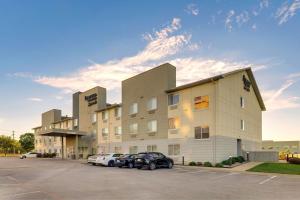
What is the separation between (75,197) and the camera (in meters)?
11.0

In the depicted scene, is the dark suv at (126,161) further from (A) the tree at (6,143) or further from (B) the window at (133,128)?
(A) the tree at (6,143)

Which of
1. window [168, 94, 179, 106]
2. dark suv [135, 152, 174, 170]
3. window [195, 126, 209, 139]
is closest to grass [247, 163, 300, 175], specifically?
window [195, 126, 209, 139]

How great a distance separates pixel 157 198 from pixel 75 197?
3.10 m

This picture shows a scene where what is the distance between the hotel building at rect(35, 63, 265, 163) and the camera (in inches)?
1126

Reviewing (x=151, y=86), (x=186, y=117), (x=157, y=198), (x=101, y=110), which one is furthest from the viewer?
(x=101, y=110)

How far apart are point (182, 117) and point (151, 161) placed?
822 cm

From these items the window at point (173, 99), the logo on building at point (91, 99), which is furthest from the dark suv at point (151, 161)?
the logo on building at point (91, 99)

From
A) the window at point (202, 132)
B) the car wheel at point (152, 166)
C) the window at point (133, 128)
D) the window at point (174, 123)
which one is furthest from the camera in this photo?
the window at point (133, 128)

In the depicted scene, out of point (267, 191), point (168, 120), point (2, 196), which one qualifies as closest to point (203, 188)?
point (267, 191)

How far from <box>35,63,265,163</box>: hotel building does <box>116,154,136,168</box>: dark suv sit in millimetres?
5687

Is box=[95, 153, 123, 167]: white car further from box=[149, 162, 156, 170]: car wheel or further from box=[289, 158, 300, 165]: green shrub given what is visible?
box=[289, 158, 300, 165]: green shrub

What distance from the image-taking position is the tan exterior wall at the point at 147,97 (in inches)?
1319

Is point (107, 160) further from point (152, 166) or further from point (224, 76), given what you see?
point (224, 76)

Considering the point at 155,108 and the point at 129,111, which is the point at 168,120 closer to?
the point at 155,108
